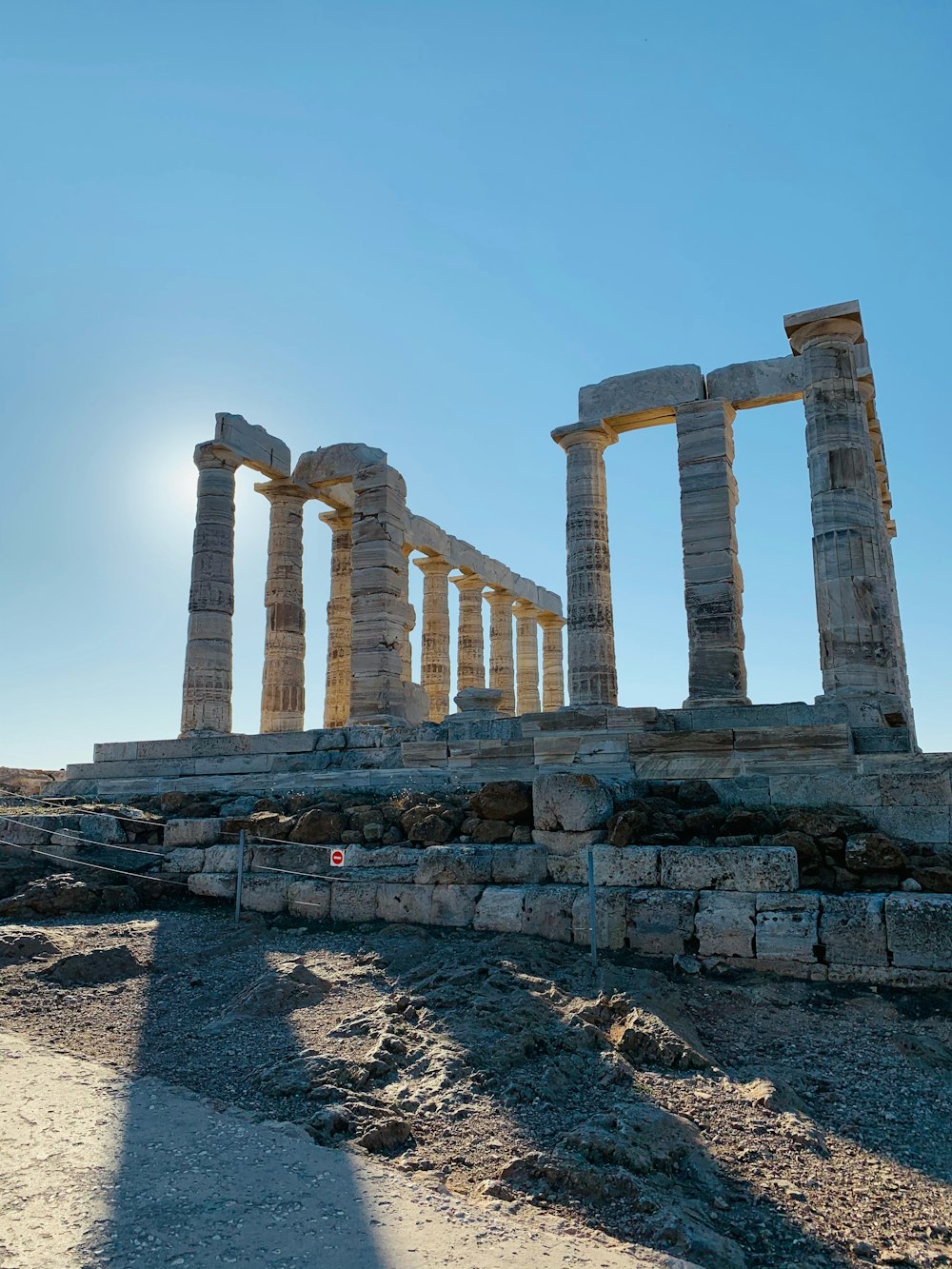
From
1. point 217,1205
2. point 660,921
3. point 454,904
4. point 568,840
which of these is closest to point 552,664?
point 568,840

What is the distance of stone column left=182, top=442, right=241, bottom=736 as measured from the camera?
68.4ft

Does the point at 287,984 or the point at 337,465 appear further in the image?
the point at 337,465

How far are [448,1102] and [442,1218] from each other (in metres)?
1.42

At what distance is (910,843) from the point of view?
9.34 m

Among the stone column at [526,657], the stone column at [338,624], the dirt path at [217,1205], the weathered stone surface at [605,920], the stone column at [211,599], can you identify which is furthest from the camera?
the stone column at [526,657]

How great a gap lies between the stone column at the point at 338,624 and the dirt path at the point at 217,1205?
65.7 feet

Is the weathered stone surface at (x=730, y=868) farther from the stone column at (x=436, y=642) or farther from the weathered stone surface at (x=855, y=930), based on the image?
the stone column at (x=436, y=642)

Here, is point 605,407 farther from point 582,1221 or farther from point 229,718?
point 582,1221

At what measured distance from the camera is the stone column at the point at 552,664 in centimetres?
3612

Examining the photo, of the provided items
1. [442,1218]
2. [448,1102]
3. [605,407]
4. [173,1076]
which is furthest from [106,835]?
[605,407]

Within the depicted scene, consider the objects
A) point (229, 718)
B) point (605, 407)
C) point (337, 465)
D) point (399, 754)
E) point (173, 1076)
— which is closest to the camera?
→ point (173, 1076)

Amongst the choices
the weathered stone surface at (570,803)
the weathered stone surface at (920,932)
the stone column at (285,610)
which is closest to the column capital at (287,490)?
the stone column at (285,610)

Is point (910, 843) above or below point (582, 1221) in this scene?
above

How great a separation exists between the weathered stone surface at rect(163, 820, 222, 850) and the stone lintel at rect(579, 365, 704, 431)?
1209 centimetres
